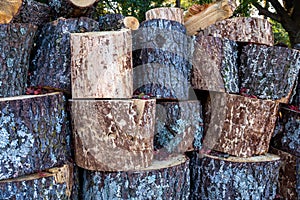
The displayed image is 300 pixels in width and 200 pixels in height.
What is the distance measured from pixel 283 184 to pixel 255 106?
917mm

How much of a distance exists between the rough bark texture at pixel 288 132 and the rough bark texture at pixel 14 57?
2242 mm

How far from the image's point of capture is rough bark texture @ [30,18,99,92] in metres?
2.65

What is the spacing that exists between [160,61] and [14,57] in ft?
3.56

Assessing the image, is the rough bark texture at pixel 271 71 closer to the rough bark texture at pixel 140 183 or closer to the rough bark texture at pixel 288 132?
the rough bark texture at pixel 288 132

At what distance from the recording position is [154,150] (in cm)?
283

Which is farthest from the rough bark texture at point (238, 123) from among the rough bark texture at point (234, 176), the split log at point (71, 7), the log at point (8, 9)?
the log at point (8, 9)

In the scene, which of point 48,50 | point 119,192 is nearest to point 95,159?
point 119,192

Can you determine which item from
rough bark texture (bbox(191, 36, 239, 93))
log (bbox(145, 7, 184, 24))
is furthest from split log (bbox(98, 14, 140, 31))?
rough bark texture (bbox(191, 36, 239, 93))

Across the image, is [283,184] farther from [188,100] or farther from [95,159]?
[95,159]

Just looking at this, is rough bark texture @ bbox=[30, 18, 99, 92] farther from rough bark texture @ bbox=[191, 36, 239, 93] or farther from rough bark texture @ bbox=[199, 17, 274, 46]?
rough bark texture @ bbox=[199, 17, 274, 46]

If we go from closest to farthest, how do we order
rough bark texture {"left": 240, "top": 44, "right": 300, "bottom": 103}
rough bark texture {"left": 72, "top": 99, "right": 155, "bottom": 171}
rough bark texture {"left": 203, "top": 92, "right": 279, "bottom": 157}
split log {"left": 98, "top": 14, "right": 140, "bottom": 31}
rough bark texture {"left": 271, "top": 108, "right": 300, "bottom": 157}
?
rough bark texture {"left": 72, "top": 99, "right": 155, "bottom": 171} < rough bark texture {"left": 203, "top": 92, "right": 279, "bottom": 157} < rough bark texture {"left": 240, "top": 44, "right": 300, "bottom": 103} < rough bark texture {"left": 271, "top": 108, "right": 300, "bottom": 157} < split log {"left": 98, "top": 14, "right": 140, "bottom": 31}

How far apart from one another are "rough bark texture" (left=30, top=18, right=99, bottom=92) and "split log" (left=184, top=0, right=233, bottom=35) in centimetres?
95

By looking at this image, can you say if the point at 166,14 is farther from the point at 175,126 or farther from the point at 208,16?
the point at 175,126

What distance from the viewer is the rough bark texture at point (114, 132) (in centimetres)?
241
